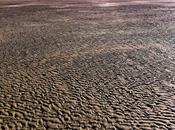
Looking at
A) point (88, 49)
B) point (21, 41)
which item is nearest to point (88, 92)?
point (88, 49)

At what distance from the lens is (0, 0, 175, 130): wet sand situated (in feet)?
5.10

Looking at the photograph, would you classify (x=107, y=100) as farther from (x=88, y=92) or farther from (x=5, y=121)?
(x=5, y=121)

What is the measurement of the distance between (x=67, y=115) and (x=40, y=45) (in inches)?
60.9

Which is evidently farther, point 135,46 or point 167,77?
point 135,46

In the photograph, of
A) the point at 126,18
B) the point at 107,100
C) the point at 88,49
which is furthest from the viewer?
the point at 126,18

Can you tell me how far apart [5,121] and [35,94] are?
35 cm

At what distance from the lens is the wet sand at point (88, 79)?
5.10ft

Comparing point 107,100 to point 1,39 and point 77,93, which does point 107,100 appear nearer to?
point 77,93

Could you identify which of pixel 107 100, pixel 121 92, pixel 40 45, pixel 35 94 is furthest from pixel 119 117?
pixel 40 45

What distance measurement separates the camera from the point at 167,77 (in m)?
2.09

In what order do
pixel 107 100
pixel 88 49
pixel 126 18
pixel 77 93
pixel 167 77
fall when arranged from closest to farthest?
pixel 107 100
pixel 77 93
pixel 167 77
pixel 88 49
pixel 126 18

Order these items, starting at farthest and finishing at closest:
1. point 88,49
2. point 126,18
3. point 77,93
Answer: point 126,18 < point 88,49 < point 77,93

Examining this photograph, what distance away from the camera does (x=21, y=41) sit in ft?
10.5

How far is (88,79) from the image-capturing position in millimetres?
2105
